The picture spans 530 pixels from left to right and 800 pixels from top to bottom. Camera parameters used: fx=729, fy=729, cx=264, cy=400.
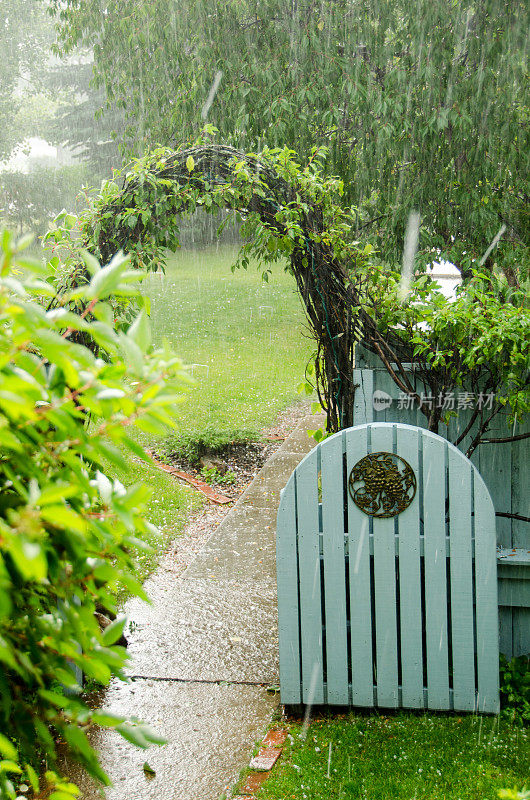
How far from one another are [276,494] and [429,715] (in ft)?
11.1

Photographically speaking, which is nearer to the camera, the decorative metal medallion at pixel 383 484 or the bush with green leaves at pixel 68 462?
the bush with green leaves at pixel 68 462

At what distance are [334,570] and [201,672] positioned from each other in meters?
1.14

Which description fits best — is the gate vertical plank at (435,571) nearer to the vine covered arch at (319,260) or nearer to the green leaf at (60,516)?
the vine covered arch at (319,260)

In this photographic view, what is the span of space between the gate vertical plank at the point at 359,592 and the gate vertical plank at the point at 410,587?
0.52 ft

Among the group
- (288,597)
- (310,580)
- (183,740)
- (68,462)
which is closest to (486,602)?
(310,580)

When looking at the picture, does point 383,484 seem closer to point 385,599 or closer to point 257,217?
point 385,599

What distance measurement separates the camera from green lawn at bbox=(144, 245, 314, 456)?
9.90 metres

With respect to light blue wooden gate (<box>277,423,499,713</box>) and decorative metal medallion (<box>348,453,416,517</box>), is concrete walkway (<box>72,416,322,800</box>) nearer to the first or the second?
light blue wooden gate (<box>277,423,499,713</box>)

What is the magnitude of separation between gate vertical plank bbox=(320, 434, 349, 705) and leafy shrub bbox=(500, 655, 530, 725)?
0.80 metres

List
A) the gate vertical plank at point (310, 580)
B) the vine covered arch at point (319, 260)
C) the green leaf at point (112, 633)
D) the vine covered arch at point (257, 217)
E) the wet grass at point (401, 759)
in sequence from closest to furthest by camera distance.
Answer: the green leaf at point (112, 633) < the wet grass at point (401, 759) < the gate vertical plank at point (310, 580) < the vine covered arch at point (319, 260) < the vine covered arch at point (257, 217)

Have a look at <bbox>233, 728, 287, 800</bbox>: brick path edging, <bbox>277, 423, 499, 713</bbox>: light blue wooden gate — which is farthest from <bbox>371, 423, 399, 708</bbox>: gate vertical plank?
<bbox>233, 728, 287, 800</bbox>: brick path edging

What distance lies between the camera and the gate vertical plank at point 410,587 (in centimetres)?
339

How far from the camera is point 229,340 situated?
51.0ft

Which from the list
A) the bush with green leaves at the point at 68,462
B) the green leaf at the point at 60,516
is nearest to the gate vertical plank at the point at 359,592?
the bush with green leaves at the point at 68,462
